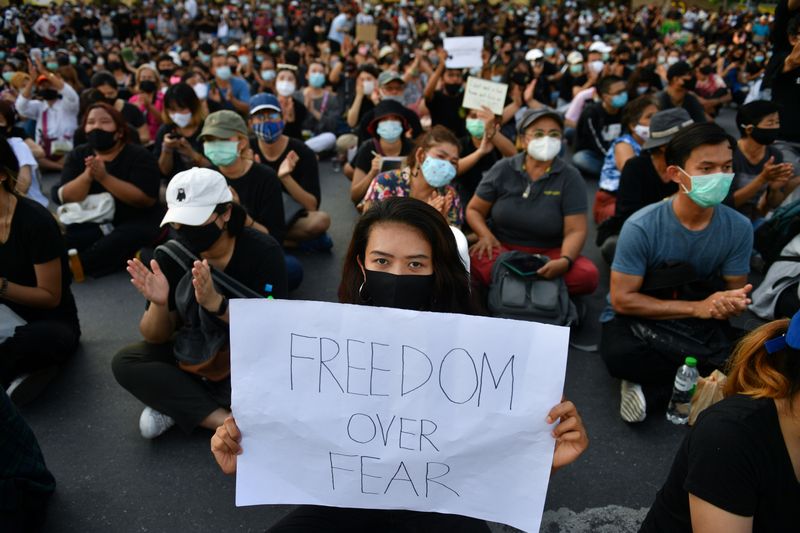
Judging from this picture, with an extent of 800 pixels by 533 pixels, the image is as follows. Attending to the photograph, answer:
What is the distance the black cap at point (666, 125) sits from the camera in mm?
4137

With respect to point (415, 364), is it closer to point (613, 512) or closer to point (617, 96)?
point (613, 512)

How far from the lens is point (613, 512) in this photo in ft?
8.49

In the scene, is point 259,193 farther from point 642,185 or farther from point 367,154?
point 642,185

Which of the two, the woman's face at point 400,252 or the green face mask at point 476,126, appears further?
the green face mask at point 476,126

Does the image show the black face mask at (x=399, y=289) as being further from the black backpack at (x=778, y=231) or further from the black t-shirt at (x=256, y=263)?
the black backpack at (x=778, y=231)

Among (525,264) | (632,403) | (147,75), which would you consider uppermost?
(147,75)

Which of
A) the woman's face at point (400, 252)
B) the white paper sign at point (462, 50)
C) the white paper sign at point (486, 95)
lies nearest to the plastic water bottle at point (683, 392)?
the woman's face at point (400, 252)

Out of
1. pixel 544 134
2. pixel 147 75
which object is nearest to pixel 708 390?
pixel 544 134

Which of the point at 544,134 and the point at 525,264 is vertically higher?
the point at 544,134

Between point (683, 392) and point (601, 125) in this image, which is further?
point (601, 125)

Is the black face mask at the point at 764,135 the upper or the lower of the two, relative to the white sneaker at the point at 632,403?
upper

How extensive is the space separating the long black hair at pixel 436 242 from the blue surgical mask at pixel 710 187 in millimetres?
1507

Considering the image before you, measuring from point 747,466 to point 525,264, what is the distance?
241cm

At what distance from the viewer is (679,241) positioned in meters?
3.07
